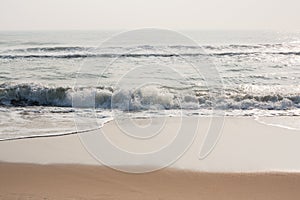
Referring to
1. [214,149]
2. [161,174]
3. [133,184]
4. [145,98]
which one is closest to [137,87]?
[145,98]

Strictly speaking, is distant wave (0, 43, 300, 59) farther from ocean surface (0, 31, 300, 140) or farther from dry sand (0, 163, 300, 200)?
dry sand (0, 163, 300, 200)

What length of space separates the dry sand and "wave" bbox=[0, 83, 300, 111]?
17.3 ft

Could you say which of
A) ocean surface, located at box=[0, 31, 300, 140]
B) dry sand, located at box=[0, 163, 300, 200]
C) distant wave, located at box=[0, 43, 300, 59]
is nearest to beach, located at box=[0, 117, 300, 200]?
dry sand, located at box=[0, 163, 300, 200]

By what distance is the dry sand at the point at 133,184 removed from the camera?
4648 millimetres

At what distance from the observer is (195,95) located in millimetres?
12148

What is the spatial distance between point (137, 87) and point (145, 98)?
4.19 ft

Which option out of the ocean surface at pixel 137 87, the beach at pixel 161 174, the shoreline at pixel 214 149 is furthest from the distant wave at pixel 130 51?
the beach at pixel 161 174

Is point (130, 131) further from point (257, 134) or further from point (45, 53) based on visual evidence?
point (45, 53)

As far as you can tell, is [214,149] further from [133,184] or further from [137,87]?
[137,87]

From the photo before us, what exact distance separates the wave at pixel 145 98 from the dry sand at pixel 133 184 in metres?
5.26

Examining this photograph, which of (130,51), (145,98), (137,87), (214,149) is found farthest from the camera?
(130,51)

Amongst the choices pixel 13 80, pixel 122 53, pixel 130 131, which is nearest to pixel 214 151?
pixel 130 131

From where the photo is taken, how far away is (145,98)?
37.8ft

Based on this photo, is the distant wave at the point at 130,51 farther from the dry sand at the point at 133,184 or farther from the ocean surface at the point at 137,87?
the dry sand at the point at 133,184
